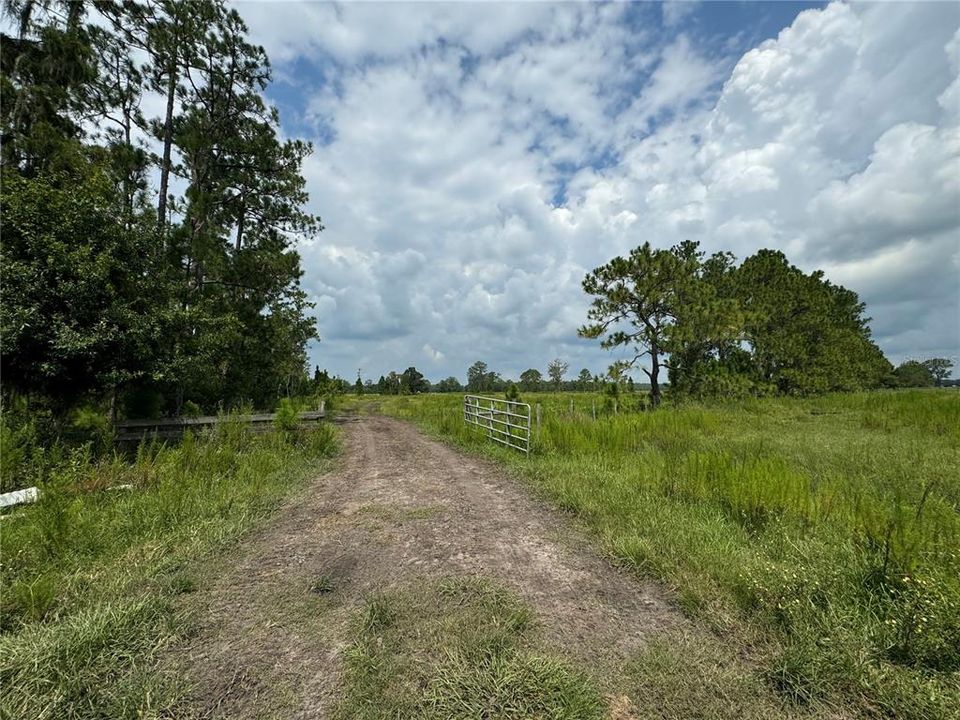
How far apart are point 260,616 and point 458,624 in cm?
154

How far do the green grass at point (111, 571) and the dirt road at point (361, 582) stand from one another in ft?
0.94

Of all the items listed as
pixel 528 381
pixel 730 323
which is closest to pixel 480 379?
pixel 528 381

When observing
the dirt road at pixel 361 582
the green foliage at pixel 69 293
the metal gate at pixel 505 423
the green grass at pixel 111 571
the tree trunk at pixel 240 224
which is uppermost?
the tree trunk at pixel 240 224

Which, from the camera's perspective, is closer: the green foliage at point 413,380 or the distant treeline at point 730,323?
the distant treeline at point 730,323

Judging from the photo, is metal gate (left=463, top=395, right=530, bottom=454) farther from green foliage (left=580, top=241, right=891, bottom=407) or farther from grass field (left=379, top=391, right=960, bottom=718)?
green foliage (left=580, top=241, right=891, bottom=407)

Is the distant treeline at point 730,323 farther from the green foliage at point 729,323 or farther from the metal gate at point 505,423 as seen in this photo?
the metal gate at point 505,423

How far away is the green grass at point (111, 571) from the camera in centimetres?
217

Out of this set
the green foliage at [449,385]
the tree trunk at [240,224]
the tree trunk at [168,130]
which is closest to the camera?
the tree trunk at [168,130]

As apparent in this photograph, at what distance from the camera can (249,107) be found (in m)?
13.8

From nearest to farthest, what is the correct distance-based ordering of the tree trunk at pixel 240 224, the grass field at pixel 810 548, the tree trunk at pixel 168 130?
the grass field at pixel 810 548, the tree trunk at pixel 168 130, the tree trunk at pixel 240 224

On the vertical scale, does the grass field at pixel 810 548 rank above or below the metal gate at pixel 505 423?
below

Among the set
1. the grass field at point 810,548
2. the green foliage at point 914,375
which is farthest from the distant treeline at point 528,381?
the grass field at point 810,548

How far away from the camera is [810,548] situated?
3492 mm

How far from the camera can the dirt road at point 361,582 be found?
2.37 m
